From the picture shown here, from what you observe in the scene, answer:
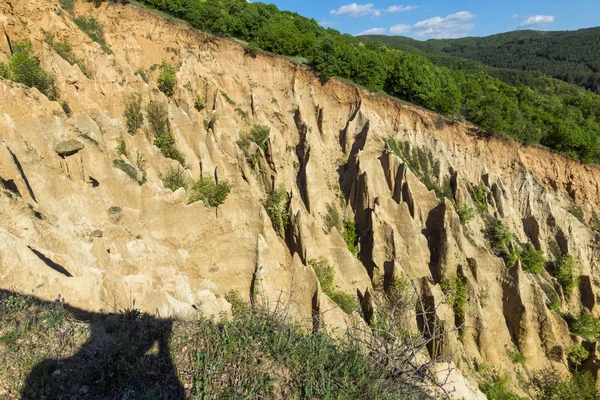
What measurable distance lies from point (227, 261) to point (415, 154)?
20.3 meters

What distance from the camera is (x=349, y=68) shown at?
106ft

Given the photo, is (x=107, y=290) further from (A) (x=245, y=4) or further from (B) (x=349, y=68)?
(A) (x=245, y=4)

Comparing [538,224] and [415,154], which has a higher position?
[415,154]

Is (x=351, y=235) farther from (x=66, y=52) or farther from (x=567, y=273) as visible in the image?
(x=66, y=52)

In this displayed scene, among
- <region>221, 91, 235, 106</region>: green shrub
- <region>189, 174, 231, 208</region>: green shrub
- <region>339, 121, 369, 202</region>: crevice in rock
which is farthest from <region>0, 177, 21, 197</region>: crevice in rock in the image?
<region>339, 121, 369, 202</region>: crevice in rock

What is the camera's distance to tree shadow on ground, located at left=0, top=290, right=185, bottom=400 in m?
5.46

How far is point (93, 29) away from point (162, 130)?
12.6 m

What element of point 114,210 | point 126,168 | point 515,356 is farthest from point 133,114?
point 515,356

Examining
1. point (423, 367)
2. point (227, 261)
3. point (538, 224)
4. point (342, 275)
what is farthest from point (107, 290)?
point (538, 224)

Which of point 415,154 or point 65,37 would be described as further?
point 415,154

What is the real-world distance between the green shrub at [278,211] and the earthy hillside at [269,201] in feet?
0.43

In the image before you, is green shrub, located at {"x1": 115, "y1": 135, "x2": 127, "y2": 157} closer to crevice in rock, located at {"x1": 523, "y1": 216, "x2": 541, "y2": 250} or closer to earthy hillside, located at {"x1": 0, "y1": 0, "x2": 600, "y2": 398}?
earthy hillside, located at {"x1": 0, "y1": 0, "x2": 600, "y2": 398}

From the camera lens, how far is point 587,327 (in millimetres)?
23469

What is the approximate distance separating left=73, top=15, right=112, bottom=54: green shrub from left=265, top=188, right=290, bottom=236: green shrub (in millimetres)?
17087
